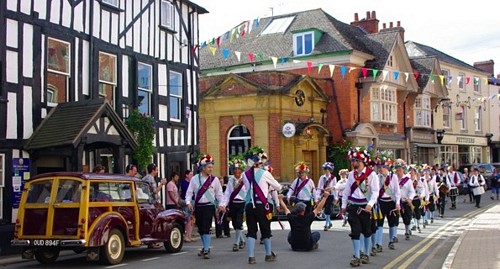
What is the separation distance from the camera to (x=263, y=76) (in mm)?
33719

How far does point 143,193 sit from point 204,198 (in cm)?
136

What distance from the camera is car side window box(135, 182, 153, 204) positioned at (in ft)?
44.7

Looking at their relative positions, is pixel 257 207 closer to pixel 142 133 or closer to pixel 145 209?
pixel 145 209

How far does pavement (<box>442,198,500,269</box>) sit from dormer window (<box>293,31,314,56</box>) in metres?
20.1

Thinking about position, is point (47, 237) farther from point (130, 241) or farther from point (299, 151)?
point (299, 151)

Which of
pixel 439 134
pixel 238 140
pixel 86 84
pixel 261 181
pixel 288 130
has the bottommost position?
pixel 261 181

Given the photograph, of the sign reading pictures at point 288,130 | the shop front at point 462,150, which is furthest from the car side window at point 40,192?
the shop front at point 462,150

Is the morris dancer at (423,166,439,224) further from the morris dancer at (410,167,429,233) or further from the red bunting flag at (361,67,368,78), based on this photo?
the red bunting flag at (361,67,368,78)

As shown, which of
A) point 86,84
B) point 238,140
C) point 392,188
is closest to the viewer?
point 392,188

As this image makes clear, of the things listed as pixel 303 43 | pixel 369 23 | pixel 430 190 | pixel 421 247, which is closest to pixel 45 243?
pixel 421 247

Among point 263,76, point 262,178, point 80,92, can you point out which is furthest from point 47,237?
point 263,76

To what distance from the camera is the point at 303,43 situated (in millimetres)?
39312

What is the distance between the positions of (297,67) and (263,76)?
5852 mm

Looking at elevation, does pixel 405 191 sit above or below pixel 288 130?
below
